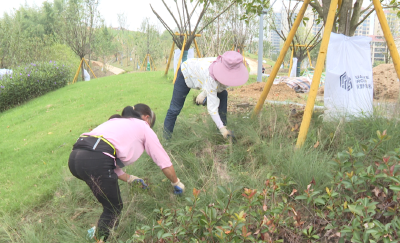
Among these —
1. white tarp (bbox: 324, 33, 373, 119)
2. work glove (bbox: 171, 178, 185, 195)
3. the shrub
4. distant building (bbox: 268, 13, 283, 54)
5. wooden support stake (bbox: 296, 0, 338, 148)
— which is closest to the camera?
the shrub

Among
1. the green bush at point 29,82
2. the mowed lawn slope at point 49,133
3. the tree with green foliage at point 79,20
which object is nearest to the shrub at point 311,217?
the mowed lawn slope at point 49,133

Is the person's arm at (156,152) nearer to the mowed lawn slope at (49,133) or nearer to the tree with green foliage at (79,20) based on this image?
the mowed lawn slope at (49,133)

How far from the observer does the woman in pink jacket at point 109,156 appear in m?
2.39

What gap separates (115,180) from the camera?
249 cm

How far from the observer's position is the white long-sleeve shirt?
3.59 m

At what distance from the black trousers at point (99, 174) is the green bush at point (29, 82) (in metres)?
11.4

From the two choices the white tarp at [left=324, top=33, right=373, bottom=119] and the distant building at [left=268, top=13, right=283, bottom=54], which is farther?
the distant building at [left=268, top=13, right=283, bottom=54]

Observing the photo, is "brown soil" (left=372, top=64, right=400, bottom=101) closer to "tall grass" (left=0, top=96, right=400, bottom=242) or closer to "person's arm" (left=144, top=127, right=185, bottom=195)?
"tall grass" (left=0, top=96, right=400, bottom=242)

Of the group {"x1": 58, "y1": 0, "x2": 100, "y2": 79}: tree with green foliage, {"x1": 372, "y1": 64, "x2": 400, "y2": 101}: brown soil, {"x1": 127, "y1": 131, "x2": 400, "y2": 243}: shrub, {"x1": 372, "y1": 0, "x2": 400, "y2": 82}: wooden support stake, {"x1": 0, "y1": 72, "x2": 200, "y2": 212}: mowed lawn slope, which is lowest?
{"x1": 0, "y1": 72, "x2": 200, "y2": 212}: mowed lawn slope

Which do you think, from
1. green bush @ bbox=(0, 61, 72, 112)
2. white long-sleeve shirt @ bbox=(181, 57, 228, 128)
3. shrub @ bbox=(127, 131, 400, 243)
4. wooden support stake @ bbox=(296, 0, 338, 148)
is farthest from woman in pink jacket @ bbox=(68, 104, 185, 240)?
green bush @ bbox=(0, 61, 72, 112)

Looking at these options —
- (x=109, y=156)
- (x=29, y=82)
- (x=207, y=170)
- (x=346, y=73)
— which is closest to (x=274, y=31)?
(x=29, y=82)

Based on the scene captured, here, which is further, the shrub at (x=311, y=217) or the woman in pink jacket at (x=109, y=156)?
the woman in pink jacket at (x=109, y=156)

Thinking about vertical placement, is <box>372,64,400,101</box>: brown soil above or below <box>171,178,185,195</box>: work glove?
above

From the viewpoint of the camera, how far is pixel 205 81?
3.76 metres
